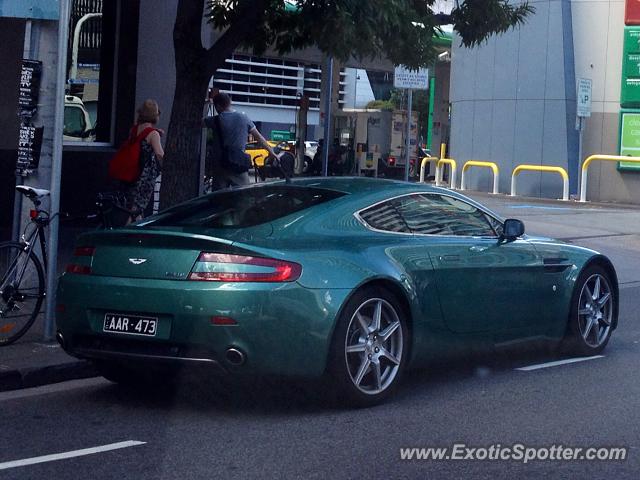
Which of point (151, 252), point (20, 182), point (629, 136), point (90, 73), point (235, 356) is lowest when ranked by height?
point (235, 356)

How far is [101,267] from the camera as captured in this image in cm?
703

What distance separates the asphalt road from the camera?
18.9 ft

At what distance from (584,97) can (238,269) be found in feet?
69.1

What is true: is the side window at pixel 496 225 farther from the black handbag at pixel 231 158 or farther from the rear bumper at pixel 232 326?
the black handbag at pixel 231 158

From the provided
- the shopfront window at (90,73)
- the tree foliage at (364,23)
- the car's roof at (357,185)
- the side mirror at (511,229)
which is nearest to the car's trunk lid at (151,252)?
the car's roof at (357,185)

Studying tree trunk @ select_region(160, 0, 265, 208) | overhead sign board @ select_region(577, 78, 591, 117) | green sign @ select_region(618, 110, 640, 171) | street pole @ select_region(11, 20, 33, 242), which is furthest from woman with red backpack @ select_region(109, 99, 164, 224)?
green sign @ select_region(618, 110, 640, 171)

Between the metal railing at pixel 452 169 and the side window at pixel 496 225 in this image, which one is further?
the metal railing at pixel 452 169

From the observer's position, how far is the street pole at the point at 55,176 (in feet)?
28.2

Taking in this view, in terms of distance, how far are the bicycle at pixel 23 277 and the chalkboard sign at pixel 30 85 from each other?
1.94ft

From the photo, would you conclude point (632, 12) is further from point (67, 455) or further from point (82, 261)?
point (67, 455)

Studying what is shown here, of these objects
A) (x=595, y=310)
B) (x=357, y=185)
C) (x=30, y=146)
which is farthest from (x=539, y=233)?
(x=30, y=146)

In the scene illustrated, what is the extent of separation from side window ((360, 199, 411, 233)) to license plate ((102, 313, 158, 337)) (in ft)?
5.11

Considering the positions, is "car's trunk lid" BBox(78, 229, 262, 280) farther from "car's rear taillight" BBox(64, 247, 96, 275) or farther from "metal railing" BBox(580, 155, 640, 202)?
"metal railing" BBox(580, 155, 640, 202)

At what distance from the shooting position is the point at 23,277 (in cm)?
855
